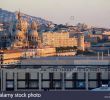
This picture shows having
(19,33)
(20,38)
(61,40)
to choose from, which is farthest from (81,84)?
(61,40)

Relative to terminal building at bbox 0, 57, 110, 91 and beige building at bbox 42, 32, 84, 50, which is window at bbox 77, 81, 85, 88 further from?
beige building at bbox 42, 32, 84, 50

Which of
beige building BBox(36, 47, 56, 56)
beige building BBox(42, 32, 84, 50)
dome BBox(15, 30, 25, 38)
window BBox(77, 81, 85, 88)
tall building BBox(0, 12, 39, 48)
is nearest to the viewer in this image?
window BBox(77, 81, 85, 88)

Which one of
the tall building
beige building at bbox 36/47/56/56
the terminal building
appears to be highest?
the tall building

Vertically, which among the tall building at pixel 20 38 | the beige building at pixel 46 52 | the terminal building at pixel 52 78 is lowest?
the beige building at pixel 46 52

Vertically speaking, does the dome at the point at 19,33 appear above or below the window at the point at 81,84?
above

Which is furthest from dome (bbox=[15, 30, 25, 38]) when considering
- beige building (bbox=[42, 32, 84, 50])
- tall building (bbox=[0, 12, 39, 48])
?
beige building (bbox=[42, 32, 84, 50])

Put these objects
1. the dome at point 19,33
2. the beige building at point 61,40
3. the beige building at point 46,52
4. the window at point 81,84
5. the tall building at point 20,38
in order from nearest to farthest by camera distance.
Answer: the window at point 81,84
the beige building at point 46,52
the tall building at point 20,38
the dome at point 19,33
the beige building at point 61,40

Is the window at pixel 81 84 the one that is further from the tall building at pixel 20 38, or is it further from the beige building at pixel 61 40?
the beige building at pixel 61 40

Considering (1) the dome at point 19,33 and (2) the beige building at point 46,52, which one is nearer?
(2) the beige building at point 46,52

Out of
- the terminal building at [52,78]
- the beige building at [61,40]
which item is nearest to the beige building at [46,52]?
the beige building at [61,40]

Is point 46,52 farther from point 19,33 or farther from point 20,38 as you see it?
point 19,33

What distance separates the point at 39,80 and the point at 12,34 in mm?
51747

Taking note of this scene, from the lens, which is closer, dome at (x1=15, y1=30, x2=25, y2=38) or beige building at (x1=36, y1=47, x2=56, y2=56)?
beige building at (x1=36, y1=47, x2=56, y2=56)

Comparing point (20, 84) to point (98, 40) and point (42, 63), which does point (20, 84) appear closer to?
point (42, 63)
